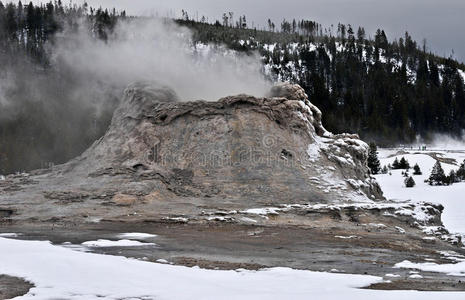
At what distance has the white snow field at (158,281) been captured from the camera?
9.49 m

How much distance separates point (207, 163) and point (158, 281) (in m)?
19.0

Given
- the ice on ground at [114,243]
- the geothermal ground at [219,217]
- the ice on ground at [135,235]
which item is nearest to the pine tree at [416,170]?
the geothermal ground at [219,217]

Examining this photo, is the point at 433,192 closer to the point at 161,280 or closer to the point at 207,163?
the point at 207,163

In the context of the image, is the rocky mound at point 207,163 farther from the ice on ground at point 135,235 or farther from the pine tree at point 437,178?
the pine tree at point 437,178

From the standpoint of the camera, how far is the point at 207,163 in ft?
97.6

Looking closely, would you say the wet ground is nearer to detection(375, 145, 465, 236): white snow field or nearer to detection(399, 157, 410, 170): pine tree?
detection(375, 145, 465, 236): white snow field

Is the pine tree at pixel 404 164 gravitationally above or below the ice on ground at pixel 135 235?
below

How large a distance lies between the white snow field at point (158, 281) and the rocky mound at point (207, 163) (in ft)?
39.6

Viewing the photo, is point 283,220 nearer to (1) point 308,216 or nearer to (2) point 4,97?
(1) point 308,216

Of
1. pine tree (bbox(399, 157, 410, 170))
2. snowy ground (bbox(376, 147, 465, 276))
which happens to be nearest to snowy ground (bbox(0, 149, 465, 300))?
snowy ground (bbox(376, 147, 465, 276))

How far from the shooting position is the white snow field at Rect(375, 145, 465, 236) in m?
39.8

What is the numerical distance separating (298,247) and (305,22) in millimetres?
159348

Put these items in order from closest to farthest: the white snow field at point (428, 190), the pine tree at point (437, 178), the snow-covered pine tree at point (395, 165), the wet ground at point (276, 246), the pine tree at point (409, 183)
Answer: the wet ground at point (276, 246) → the white snow field at point (428, 190) → the pine tree at point (409, 183) → the pine tree at point (437, 178) → the snow-covered pine tree at point (395, 165)

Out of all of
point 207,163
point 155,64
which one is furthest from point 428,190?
point 207,163
